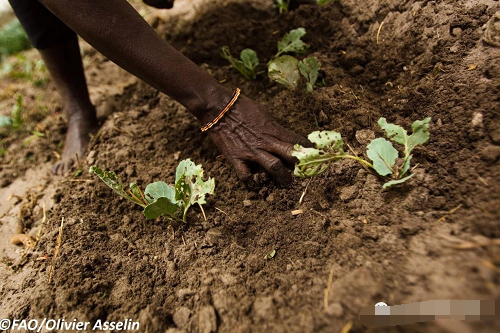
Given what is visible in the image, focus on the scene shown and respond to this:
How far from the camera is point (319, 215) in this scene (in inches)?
59.7

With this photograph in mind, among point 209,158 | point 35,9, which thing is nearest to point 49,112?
point 35,9

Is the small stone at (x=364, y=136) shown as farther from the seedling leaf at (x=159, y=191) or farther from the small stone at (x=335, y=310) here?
the seedling leaf at (x=159, y=191)

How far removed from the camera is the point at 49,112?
9.31 feet

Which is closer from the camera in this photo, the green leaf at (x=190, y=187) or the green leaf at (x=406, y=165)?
the green leaf at (x=406, y=165)

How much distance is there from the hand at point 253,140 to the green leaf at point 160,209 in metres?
0.35

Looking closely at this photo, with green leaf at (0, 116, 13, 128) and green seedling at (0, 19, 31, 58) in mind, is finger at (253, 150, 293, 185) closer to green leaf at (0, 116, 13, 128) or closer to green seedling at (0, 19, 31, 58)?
green leaf at (0, 116, 13, 128)

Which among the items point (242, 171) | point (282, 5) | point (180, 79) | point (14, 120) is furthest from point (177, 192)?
point (14, 120)

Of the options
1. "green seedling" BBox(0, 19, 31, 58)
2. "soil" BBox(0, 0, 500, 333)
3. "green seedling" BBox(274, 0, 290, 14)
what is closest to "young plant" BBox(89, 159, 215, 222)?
"soil" BBox(0, 0, 500, 333)

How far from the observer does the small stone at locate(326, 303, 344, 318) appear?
112 centimetres

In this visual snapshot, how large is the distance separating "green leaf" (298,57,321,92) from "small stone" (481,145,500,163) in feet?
2.76

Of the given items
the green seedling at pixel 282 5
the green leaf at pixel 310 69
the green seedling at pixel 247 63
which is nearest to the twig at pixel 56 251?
the green seedling at pixel 247 63

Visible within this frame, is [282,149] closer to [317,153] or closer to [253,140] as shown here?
[253,140]

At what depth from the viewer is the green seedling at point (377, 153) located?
4.51ft

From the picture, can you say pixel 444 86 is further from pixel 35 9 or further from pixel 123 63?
pixel 35 9
